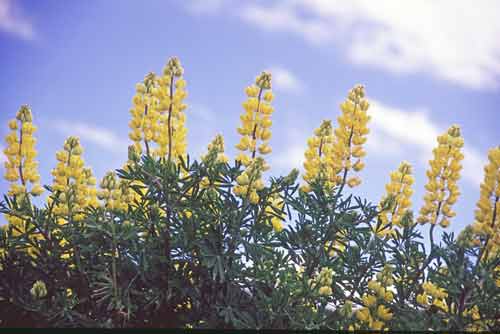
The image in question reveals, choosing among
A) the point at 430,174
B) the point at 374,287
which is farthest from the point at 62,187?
the point at 430,174

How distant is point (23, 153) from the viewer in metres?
3.57

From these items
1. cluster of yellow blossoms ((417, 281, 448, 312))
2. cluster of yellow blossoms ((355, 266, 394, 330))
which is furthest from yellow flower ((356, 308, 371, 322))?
cluster of yellow blossoms ((417, 281, 448, 312))

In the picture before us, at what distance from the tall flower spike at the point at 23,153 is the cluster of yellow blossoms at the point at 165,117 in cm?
52

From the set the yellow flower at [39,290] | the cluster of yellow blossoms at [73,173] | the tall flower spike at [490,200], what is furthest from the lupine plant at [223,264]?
the tall flower spike at [490,200]

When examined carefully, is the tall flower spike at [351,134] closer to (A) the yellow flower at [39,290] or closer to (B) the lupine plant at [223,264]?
(B) the lupine plant at [223,264]

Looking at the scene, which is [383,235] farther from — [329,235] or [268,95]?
[268,95]

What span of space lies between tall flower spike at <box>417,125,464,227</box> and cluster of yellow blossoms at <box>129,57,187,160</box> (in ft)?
4.95

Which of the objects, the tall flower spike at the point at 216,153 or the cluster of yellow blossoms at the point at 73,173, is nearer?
the tall flower spike at the point at 216,153

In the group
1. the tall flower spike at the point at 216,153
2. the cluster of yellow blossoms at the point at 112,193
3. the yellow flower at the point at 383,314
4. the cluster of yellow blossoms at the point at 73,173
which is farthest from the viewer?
the cluster of yellow blossoms at the point at 73,173

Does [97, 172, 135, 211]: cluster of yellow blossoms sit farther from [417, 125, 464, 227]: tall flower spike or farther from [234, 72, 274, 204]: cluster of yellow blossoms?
[417, 125, 464, 227]: tall flower spike

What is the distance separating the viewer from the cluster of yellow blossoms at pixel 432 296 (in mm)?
2395

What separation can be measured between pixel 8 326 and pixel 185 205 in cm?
85

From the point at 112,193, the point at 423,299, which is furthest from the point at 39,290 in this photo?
the point at 423,299

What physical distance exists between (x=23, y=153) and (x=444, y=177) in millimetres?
2403
